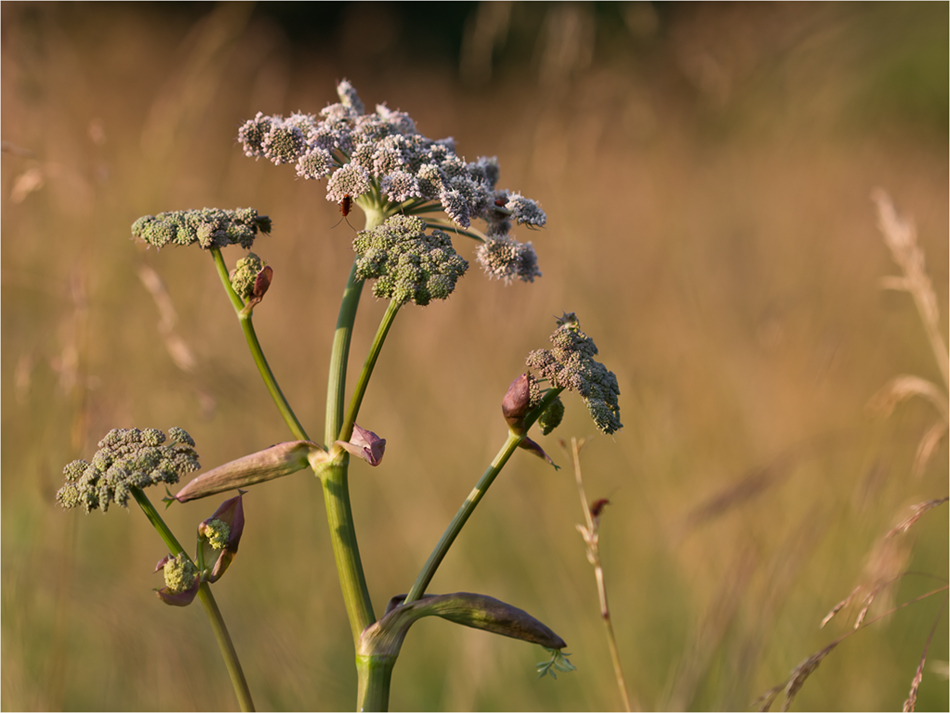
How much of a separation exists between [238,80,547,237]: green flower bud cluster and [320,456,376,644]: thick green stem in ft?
2.43

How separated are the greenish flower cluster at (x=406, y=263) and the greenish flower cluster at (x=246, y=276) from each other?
0.29m

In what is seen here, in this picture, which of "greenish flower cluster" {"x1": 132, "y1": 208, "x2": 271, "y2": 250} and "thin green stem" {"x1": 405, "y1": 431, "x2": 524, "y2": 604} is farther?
"greenish flower cluster" {"x1": 132, "y1": 208, "x2": 271, "y2": 250}

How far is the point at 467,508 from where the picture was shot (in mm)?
1870

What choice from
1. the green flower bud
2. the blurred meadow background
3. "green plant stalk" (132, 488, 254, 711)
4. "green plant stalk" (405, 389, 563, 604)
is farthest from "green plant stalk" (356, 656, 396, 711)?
the blurred meadow background

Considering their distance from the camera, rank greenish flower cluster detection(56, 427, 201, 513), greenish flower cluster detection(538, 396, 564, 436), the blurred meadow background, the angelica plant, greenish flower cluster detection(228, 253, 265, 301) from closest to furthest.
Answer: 1. greenish flower cluster detection(56, 427, 201, 513)
2. the angelica plant
3. greenish flower cluster detection(228, 253, 265, 301)
4. greenish flower cluster detection(538, 396, 564, 436)
5. the blurred meadow background

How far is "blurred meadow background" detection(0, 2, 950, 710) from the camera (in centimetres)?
362

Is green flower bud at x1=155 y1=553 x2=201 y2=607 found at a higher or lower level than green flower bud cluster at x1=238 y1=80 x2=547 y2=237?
lower

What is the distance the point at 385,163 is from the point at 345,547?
103cm

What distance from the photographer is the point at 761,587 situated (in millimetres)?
3949

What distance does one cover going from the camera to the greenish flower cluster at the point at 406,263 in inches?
72.3

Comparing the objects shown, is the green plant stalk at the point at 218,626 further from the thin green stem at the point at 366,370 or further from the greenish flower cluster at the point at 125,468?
the thin green stem at the point at 366,370

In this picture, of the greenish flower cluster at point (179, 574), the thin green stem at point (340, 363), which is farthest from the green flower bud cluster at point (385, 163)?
the greenish flower cluster at point (179, 574)

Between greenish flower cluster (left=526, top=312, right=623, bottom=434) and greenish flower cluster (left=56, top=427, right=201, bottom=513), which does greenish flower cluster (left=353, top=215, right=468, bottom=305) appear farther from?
greenish flower cluster (left=56, top=427, right=201, bottom=513)

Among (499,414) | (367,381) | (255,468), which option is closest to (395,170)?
(367,381)
